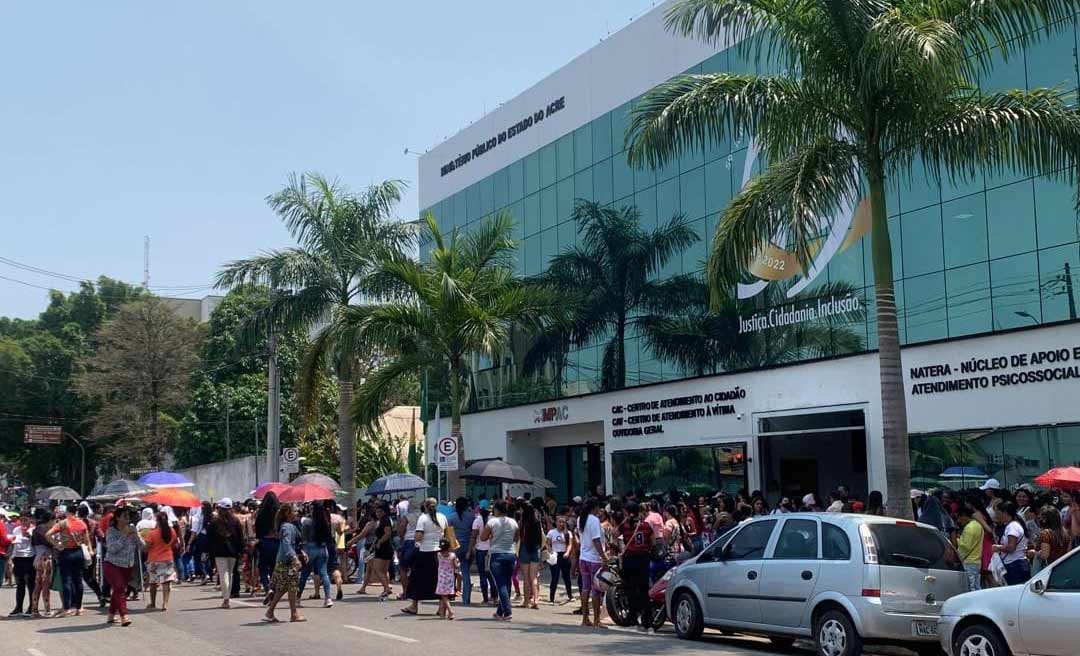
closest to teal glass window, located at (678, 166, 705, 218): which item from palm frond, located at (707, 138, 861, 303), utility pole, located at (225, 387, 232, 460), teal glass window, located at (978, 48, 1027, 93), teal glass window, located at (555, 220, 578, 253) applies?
teal glass window, located at (555, 220, 578, 253)

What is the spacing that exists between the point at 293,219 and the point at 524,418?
9.63 meters

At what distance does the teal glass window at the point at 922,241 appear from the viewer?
75.7 feet

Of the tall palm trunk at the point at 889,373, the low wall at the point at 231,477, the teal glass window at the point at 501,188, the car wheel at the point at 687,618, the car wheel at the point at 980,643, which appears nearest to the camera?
the car wheel at the point at 980,643

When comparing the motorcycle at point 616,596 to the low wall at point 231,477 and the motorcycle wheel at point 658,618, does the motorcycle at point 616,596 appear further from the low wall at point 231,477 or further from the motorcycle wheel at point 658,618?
the low wall at point 231,477

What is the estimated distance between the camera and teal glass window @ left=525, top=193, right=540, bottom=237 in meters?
37.2

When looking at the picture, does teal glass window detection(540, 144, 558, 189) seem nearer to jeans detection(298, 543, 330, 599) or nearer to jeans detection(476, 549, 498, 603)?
jeans detection(476, 549, 498, 603)

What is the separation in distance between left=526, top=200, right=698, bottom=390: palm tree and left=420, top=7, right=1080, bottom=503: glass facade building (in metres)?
0.36

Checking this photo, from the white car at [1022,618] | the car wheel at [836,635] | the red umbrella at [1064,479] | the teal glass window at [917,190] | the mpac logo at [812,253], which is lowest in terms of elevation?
the car wheel at [836,635]

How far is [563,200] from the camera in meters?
35.8

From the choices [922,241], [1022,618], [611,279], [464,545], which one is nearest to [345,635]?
[464,545]

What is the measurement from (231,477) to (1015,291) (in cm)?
3555

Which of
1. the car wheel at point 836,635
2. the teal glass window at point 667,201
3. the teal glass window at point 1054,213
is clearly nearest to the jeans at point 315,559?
the car wheel at point 836,635

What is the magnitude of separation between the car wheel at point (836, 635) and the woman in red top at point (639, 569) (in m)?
3.92

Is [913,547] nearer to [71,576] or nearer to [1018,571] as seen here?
[1018,571]
